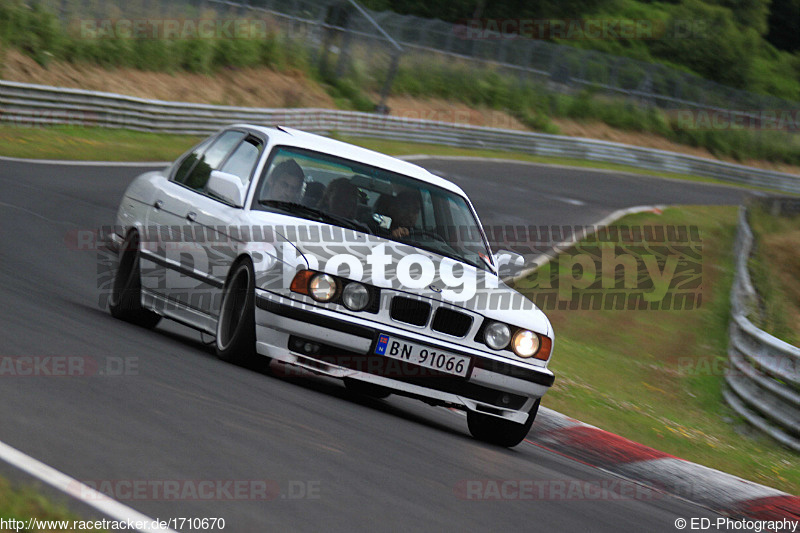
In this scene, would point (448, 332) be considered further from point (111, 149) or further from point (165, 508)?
point (111, 149)

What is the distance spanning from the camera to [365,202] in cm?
759

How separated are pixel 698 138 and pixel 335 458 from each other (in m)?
51.6

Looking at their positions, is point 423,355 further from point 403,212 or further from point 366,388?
point 403,212

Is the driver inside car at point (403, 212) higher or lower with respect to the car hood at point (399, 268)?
higher

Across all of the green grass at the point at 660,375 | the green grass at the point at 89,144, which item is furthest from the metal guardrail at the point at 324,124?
the green grass at the point at 660,375

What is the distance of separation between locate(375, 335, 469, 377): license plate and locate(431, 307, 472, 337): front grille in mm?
132

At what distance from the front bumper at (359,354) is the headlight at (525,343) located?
0.11 meters

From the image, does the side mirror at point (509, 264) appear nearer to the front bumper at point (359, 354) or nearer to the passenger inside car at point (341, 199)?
the passenger inside car at point (341, 199)

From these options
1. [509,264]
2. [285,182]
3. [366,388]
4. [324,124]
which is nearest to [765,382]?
[509,264]

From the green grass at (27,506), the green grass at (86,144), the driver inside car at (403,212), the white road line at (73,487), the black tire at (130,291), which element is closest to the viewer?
the green grass at (27,506)

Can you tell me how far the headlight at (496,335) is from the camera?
6.76m

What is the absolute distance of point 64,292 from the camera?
9344 mm

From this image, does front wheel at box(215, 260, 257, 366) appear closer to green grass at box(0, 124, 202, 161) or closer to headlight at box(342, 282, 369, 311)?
headlight at box(342, 282, 369, 311)

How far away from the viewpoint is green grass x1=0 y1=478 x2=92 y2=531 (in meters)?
3.28
